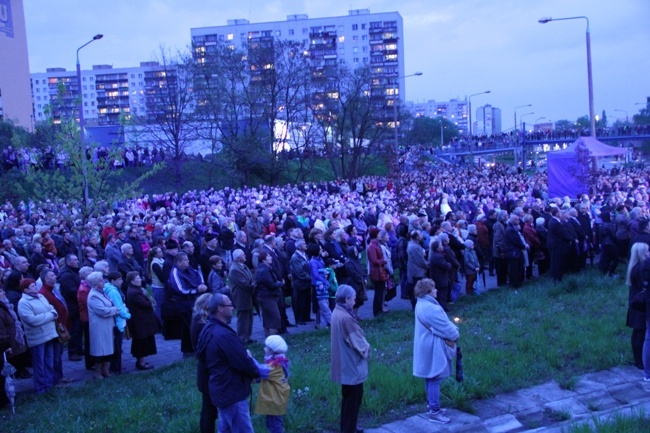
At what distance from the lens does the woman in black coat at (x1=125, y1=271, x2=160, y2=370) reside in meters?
9.52

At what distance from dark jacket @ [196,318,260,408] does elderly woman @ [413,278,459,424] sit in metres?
2.13

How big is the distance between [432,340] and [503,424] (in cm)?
132

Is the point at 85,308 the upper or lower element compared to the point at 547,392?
upper

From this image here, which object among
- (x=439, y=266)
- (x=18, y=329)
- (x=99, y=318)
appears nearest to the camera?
(x=18, y=329)

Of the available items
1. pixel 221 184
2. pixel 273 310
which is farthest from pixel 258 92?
pixel 273 310

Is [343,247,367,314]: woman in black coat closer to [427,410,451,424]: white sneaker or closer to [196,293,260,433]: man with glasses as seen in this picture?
[427,410,451,424]: white sneaker

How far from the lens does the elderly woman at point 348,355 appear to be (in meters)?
6.18

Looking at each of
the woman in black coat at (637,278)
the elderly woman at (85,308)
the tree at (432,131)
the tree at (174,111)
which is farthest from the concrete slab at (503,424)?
the tree at (432,131)

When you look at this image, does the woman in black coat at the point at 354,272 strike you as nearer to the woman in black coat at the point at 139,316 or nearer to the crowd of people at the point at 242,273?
the crowd of people at the point at 242,273

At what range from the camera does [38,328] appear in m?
8.45

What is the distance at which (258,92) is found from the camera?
146 feet

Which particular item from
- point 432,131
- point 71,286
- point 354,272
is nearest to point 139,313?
point 71,286

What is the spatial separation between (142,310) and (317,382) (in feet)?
10.5

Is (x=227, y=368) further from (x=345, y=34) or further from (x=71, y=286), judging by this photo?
(x=345, y=34)
